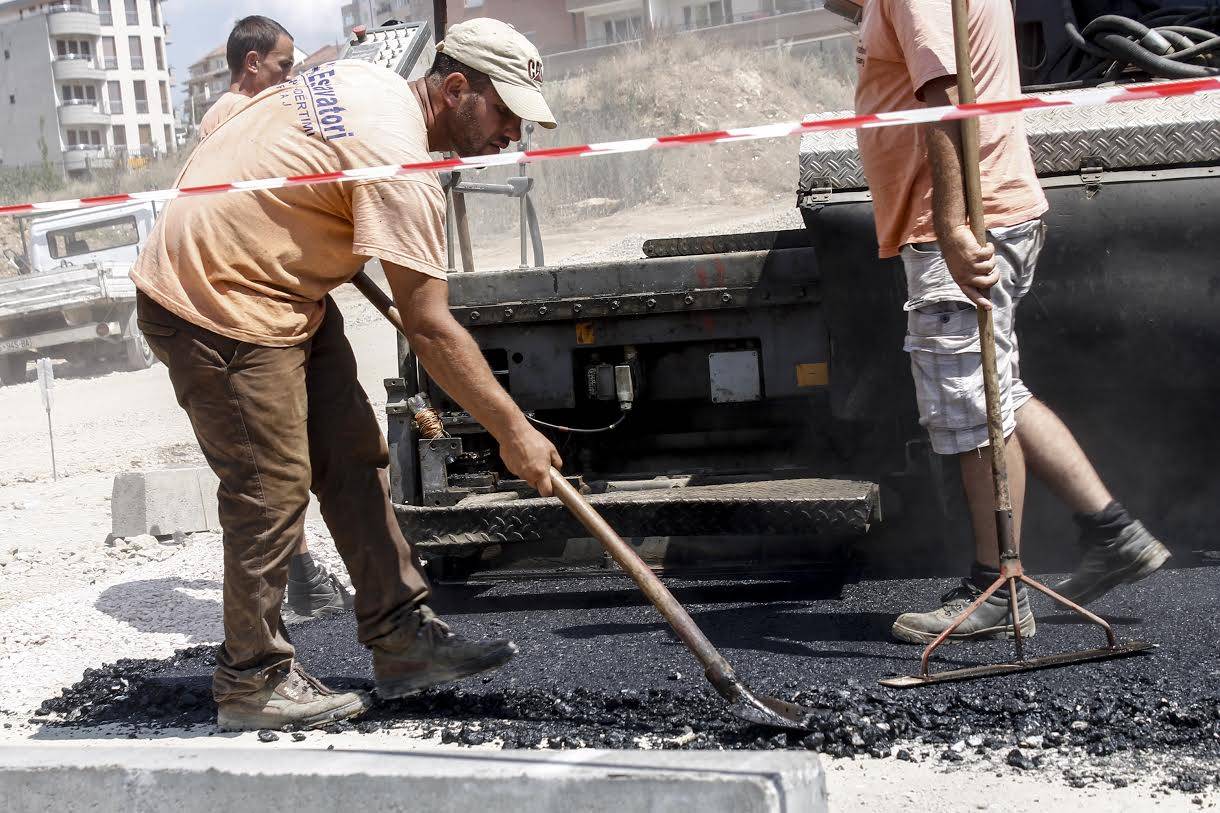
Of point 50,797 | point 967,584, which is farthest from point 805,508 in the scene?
point 50,797

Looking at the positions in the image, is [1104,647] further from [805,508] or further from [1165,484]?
[1165,484]

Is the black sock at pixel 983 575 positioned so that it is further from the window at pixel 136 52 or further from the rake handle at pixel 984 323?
the window at pixel 136 52

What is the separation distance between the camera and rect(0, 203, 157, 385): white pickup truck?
16.2 meters

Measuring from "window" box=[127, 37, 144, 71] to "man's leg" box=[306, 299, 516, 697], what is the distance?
75.7m

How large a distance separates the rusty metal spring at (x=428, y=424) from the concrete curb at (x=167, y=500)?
2.25m

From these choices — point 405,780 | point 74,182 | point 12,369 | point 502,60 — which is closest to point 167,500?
point 502,60

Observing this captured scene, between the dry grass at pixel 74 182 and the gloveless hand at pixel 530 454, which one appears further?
the dry grass at pixel 74 182

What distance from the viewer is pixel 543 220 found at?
84.1 feet

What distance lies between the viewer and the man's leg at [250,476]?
3.32 m

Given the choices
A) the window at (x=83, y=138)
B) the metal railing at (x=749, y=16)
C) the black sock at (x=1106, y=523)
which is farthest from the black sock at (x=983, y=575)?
the window at (x=83, y=138)

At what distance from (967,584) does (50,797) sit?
2406 millimetres

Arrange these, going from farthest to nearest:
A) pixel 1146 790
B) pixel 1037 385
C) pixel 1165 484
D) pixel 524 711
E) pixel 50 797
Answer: pixel 1165 484, pixel 1037 385, pixel 524 711, pixel 1146 790, pixel 50 797

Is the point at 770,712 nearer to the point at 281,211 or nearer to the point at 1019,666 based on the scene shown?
the point at 1019,666

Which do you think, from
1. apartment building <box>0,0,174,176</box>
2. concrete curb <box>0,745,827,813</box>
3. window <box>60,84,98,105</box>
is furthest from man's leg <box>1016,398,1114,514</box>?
window <box>60,84,98,105</box>
